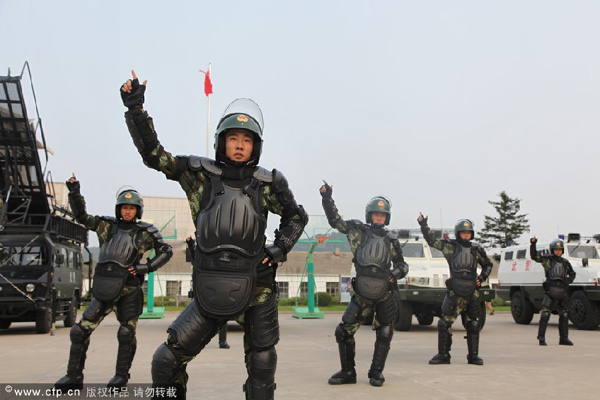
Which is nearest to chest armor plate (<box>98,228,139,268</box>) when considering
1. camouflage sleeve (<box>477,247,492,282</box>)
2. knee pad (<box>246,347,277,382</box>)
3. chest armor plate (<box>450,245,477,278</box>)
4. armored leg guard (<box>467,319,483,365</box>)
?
knee pad (<box>246,347,277,382</box>)

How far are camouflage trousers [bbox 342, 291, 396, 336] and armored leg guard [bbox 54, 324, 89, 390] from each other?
2.56 m

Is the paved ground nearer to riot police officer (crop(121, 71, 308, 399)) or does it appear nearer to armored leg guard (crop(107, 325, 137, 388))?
armored leg guard (crop(107, 325, 137, 388))

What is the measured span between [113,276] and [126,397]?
1170mm

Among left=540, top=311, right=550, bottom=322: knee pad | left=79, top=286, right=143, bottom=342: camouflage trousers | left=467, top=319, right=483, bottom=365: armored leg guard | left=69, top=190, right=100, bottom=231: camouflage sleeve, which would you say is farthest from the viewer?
left=540, top=311, right=550, bottom=322: knee pad

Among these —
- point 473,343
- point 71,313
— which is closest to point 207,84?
point 71,313

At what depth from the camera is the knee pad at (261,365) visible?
132 inches

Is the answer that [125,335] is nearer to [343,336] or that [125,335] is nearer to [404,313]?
[343,336]

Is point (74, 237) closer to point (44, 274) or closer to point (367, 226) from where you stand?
point (44, 274)

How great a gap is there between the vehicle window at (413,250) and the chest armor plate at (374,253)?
8.05m

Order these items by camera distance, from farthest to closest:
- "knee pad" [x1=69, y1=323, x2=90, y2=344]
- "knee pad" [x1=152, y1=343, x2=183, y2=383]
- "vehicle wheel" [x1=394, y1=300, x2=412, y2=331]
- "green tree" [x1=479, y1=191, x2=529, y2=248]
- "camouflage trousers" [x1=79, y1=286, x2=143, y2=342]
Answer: "green tree" [x1=479, y1=191, x2=529, y2=248] → "vehicle wheel" [x1=394, y1=300, x2=412, y2=331] → "camouflage trousers" [x1=79, y1=286, x2=143, y2=342] → "knee pad" [x1=69, y1=323, x2=90, y2=344] → "knee pad" [x1=152, y1=343, x2=183, y2=383]

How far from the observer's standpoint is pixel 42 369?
270 inches

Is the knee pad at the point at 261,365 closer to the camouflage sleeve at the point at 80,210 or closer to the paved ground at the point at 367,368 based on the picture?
the paved ground at the point at 367,368

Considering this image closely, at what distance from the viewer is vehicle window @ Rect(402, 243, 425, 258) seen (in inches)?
566

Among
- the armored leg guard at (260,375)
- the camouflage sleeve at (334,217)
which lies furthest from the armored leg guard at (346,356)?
the armored leg guard at (260,375)
